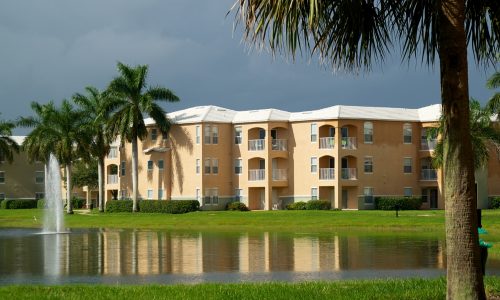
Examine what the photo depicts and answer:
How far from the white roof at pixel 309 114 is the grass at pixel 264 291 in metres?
58.9

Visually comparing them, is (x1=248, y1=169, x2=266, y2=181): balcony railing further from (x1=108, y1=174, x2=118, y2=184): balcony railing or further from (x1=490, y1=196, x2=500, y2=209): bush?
(x1=490, y1=196, x2=500, y2=209): bush

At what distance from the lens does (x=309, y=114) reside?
76.6 metres

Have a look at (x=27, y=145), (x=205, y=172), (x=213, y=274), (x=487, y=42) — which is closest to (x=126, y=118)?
(x=205, y=172)

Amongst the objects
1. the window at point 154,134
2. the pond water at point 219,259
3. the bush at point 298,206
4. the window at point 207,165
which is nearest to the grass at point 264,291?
the pond water at point 219,259

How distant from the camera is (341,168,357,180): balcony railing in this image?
7419 centimetres

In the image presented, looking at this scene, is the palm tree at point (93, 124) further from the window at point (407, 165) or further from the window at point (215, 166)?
the window at point (407, 165)

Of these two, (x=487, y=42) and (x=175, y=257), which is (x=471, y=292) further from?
(x=175, y=257)

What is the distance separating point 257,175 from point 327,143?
25.0ft

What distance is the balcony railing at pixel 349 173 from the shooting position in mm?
74188

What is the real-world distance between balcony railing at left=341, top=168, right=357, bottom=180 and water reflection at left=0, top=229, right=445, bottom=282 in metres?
32.8

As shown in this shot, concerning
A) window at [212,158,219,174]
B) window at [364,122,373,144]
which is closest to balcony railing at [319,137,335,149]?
window at [364,122,373,144]

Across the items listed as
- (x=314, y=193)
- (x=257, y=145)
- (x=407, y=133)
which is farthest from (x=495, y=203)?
(x=257, y=145)

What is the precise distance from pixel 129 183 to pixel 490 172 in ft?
120

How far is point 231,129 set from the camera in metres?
79.7
